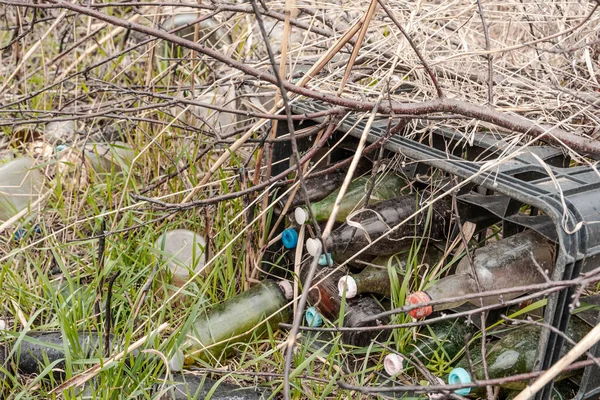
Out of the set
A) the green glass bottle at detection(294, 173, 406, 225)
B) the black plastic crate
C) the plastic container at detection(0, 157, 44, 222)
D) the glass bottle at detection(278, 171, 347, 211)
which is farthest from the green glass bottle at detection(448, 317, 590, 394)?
the plastic container at detection(0, 157, 44, 222)

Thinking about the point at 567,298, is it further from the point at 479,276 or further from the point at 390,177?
the point at 390,177

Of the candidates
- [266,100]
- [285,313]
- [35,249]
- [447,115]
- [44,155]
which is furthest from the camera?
[266,100]

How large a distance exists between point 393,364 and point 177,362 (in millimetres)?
572

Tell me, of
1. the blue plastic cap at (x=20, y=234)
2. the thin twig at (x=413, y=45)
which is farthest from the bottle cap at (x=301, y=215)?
the blue plastic cap at (x=20, y=234)

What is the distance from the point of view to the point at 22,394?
1.64m

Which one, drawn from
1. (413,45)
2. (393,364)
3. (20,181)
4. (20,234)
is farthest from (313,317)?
(20,181)

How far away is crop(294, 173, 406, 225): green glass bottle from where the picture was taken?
6.68ft

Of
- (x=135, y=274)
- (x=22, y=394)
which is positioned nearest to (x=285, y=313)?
(x=135, y=274)

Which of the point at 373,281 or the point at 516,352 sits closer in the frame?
the point at 516,352

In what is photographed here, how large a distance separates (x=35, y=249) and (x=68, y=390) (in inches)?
29.1

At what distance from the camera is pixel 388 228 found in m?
1.92

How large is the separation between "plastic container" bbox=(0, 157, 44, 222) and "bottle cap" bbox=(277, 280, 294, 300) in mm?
1074

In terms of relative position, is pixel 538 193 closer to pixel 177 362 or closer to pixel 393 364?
pixel 393 364

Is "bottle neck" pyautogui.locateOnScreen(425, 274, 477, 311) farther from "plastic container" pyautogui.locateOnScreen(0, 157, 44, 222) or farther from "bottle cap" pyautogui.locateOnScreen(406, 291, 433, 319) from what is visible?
"plastic container" pyautogui.locateOnScreen(0, 157, 44, 222)
